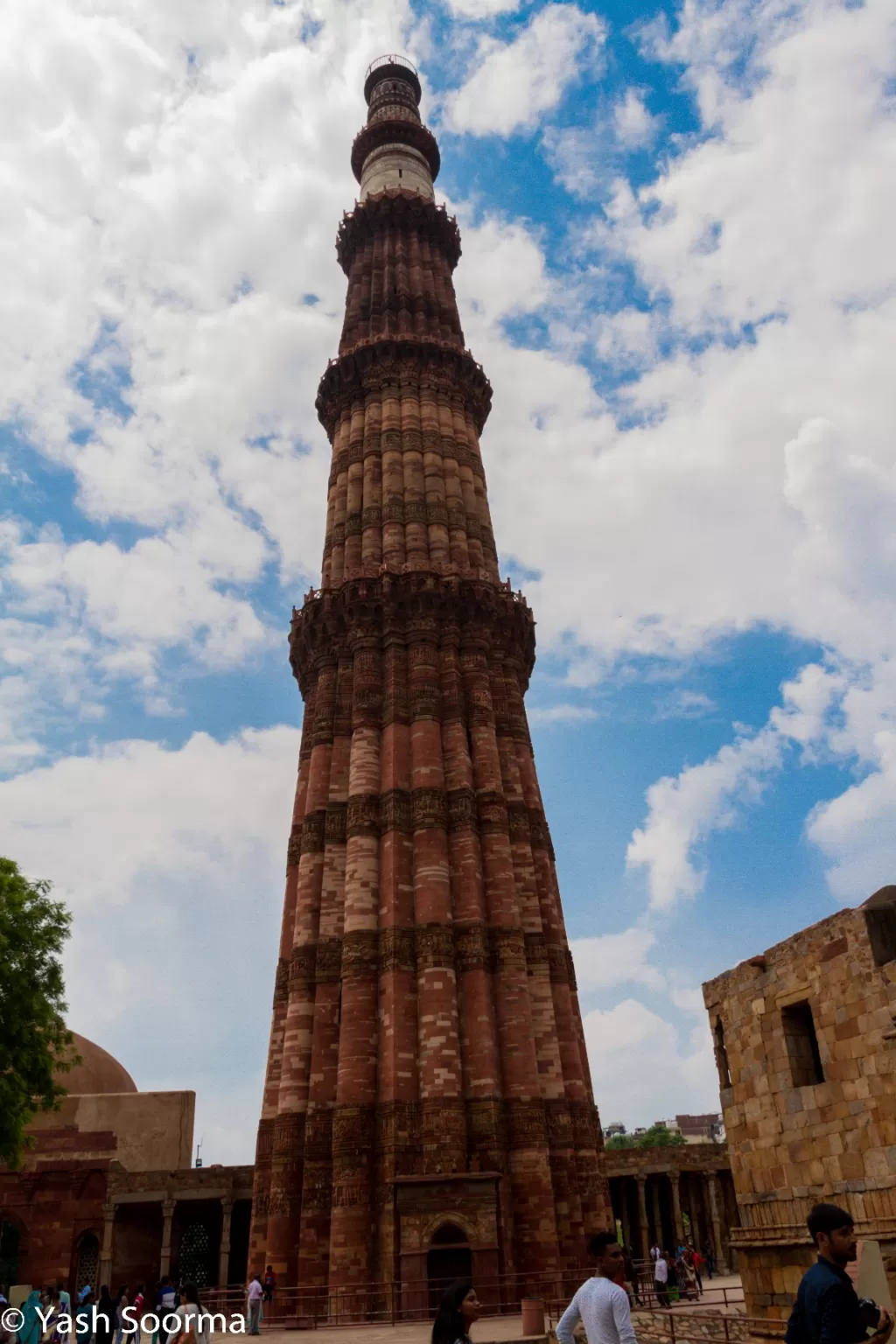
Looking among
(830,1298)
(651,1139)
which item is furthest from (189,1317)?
(651,1139)

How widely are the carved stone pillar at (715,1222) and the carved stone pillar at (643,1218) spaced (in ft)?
7.77

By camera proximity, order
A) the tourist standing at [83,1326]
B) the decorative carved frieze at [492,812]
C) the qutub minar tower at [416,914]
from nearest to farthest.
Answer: the tourist standing at [83,1326]
the qutub minar tower at [416,914]
the decorative carved frieze at [492,812]

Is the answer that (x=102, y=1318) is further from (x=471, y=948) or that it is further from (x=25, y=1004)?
(x=471, y=948)

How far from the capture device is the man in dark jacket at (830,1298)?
4531 millimetres

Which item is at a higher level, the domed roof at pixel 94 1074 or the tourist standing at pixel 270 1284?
the domed roof at pixel 94 1074

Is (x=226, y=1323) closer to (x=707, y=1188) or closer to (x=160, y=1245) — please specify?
(x=160, y=1245)

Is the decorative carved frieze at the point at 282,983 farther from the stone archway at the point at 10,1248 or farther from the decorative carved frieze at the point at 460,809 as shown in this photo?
the stone archway at the point at 10,1248

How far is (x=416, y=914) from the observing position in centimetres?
2773

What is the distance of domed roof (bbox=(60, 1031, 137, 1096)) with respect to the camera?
116 ft

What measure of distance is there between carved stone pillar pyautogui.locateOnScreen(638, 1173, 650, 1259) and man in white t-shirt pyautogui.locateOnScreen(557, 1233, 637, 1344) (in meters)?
32.1

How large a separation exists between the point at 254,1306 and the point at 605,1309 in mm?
19298

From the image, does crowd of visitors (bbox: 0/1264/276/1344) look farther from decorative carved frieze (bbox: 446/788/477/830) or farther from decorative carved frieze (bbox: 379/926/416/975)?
decorative carved frieze (bbox: 446/788/477/830)

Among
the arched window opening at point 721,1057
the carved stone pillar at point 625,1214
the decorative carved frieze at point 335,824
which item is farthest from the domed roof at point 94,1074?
the arched window opening at point 721,1057

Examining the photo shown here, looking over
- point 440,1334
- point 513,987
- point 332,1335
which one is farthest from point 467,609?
point 440,1334
